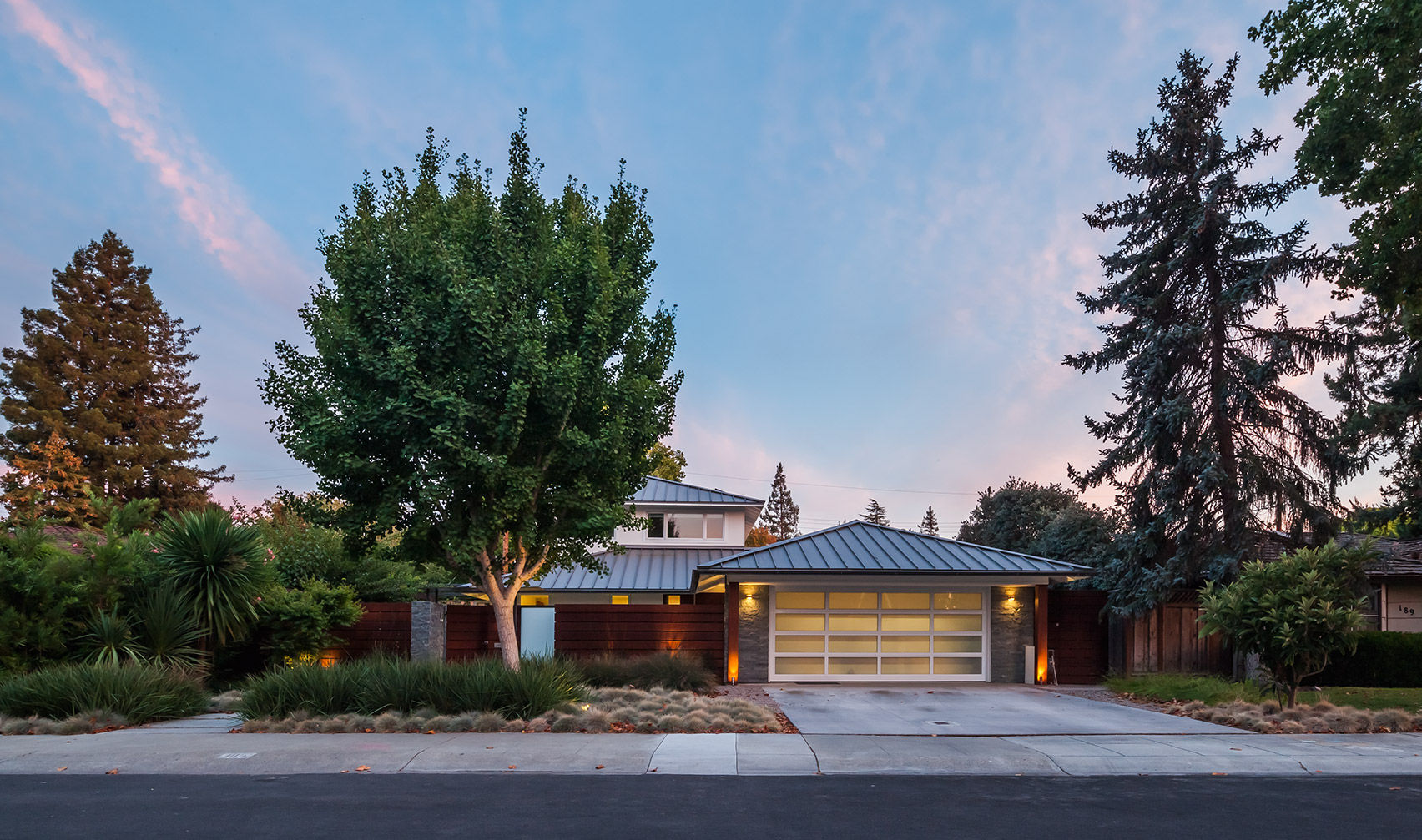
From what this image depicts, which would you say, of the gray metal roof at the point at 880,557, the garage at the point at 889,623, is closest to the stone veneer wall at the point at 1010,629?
the garage at the point at 889,623

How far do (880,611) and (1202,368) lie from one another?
9.08 metres

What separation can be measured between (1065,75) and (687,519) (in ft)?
59.0

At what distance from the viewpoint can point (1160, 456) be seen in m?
20.5

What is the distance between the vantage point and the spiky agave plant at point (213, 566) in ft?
51.3

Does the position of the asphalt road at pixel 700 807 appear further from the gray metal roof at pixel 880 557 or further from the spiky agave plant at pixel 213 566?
the gray metal roof at pixel 880 557

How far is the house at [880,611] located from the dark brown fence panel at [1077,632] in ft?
1.85

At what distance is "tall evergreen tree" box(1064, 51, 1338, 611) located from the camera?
1923 cm

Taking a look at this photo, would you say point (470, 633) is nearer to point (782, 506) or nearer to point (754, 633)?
point (754, 633)

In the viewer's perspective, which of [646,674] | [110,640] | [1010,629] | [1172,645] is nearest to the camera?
[110,640]

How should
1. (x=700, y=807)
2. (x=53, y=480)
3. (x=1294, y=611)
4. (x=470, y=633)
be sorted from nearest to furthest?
(x=700, y=807) < (x=1294, y=611) < (x=470, y=633) < (x=53, y=480)

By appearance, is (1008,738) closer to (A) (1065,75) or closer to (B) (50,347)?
(A) (1065,75)

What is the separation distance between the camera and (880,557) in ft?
68.4

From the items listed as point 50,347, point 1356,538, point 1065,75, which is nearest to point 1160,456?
point 1065,75

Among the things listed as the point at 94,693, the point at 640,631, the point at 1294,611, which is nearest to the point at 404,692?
the point at 94,693
